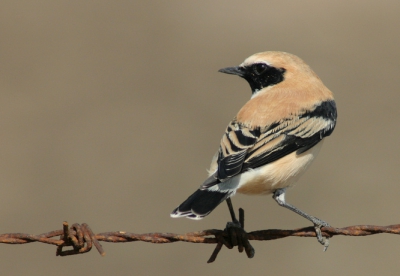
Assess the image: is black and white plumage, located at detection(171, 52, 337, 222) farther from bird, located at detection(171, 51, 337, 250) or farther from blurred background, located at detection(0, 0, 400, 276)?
blurred background, located at detection(0, 0, 400, 276)

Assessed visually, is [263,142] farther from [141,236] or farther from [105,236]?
[105,236]

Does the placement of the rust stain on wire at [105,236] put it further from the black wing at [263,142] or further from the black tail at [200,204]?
the black wing at [263,142]

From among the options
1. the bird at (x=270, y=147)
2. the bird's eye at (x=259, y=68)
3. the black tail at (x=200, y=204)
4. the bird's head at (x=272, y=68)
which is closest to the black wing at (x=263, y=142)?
the bird at (x=270, y=147)

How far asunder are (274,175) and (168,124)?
26.2 ft

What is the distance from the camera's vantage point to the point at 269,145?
244 inches

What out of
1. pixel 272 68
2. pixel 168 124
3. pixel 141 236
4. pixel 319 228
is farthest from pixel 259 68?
pixel 168 124

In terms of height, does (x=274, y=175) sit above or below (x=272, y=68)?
below

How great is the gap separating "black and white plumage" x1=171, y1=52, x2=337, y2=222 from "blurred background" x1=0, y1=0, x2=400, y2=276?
429 cm

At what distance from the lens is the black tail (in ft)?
18.1

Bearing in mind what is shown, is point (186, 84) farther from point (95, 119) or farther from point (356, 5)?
point (356, 5)

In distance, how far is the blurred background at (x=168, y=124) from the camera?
11.0 meters

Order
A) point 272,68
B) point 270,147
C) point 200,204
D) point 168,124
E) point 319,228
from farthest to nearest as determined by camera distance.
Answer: point 168,124, point 272,68, point 270,147, point 319,228, point 200,204

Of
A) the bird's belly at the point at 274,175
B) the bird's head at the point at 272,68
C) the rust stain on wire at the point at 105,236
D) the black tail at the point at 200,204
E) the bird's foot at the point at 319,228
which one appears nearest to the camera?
the rust stain on wire at the point at 105,236

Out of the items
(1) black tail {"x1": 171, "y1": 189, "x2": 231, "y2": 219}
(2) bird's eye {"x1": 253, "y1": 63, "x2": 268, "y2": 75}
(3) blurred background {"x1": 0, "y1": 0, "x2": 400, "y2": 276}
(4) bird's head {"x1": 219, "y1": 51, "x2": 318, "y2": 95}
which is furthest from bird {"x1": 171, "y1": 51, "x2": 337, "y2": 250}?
(3) blurred background {"x1": 0, "y1": 0, "x2": 400, "y2": 276}
